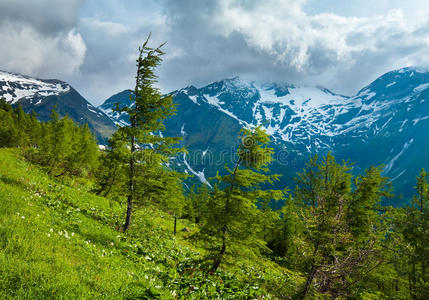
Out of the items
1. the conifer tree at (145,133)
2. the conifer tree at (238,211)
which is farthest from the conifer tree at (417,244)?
Answer: the conifer tree at (145,133)

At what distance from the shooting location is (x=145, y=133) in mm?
14836

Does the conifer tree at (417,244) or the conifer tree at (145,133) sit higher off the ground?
the conifer tree at (145,133)

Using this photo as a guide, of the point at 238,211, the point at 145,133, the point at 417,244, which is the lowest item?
the point at 417,244

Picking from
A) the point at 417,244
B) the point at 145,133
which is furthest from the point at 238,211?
the point at 417,244

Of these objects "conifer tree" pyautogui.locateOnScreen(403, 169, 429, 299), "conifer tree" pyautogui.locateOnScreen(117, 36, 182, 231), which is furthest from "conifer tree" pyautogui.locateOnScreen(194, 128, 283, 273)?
"conifer tree" pyautogui.locateOnScreen(403, 169, 429, 299)

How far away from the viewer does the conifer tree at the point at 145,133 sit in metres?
14.6

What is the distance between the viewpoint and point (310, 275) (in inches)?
420

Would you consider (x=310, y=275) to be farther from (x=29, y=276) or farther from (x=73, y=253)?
(x=29, y=276)

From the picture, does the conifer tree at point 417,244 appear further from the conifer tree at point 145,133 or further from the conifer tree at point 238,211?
the conifer tree at point 145,133

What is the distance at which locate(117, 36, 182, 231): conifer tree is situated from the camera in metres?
14.6

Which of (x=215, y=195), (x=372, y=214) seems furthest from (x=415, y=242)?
(x=215, y=195)

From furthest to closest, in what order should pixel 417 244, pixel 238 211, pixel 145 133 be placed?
pixel 417 244
pixel 145 133
pixel 238 211

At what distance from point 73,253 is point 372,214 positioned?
24.4m

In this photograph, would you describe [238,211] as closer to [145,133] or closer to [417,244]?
[145,133]
